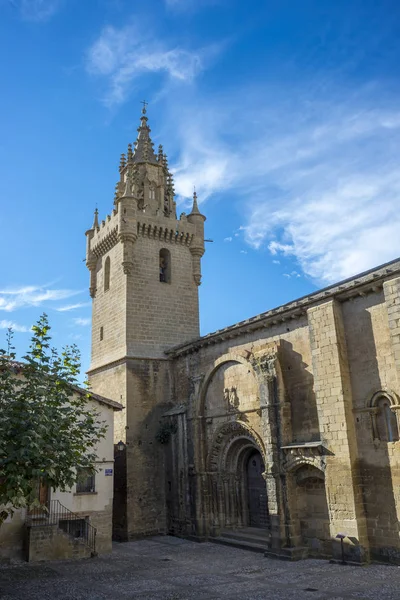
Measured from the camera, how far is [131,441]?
21891mm

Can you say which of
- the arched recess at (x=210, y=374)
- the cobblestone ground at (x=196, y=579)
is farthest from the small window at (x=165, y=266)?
the cobblestone ground at (x=196, y=579)

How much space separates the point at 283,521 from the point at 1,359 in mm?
10002

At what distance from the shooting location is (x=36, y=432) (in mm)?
11094

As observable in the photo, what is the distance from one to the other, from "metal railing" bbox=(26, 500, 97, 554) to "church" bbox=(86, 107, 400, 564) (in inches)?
129

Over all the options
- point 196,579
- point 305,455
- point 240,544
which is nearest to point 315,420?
point 305,455

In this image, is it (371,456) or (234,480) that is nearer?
(371,456)

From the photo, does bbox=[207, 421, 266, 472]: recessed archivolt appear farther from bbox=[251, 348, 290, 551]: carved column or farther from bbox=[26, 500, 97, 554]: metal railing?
bbox=[26, 500, 97, 554]: metal railing

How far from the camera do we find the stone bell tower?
2186 cm

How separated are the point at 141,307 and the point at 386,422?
12.9 m

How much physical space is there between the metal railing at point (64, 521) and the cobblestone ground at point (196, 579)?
1051 millimetres

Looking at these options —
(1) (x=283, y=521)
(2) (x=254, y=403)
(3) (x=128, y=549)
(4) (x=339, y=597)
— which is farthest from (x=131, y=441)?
(4) (x=339, y=597)

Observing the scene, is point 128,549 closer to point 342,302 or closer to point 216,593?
point 216,593

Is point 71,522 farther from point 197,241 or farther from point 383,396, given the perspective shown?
point 197,241

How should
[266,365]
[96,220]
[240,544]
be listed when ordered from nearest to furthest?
[266,365], [240,544], [96,220]
